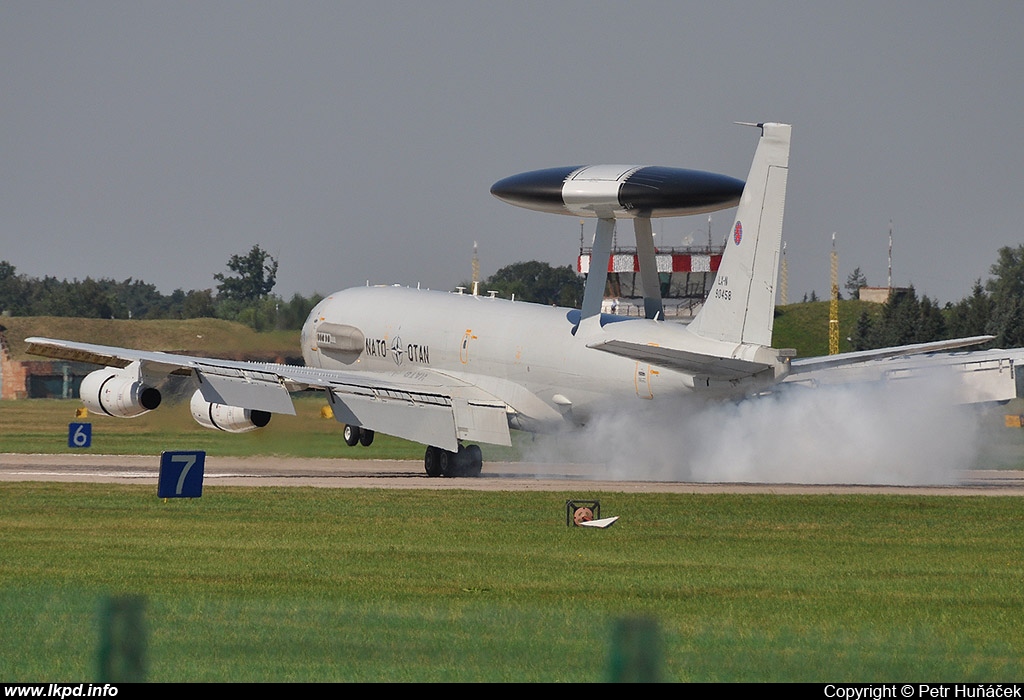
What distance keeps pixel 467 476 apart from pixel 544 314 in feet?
16.6

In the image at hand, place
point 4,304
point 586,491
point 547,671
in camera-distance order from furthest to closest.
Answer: point 4,304 → point 586,491 → point 547,671

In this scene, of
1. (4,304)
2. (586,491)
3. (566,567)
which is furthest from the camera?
(4,304)

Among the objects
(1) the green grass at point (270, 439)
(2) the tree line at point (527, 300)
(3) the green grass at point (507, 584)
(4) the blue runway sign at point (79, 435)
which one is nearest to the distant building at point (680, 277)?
(2) the tree line at point (527, 300)

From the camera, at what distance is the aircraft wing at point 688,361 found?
33.7 meters

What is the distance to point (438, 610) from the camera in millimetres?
16547

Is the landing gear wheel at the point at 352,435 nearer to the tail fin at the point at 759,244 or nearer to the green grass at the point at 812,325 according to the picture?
the tail fin at the point at 759,244

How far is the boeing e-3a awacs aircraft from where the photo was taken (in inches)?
1379

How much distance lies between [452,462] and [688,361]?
29.1 feet

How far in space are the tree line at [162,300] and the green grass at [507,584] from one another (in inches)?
751

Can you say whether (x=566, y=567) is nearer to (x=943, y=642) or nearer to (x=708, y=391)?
(x=943, y=642)

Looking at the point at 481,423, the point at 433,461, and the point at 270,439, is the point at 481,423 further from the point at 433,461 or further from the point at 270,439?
the point at 270,439

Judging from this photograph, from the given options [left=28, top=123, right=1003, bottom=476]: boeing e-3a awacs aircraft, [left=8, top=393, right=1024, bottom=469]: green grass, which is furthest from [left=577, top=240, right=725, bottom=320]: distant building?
[left=28, top=123, right=1003, bottom=476]: boeing e-3a awacs aircraft

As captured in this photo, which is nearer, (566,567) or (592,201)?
(566,567)
